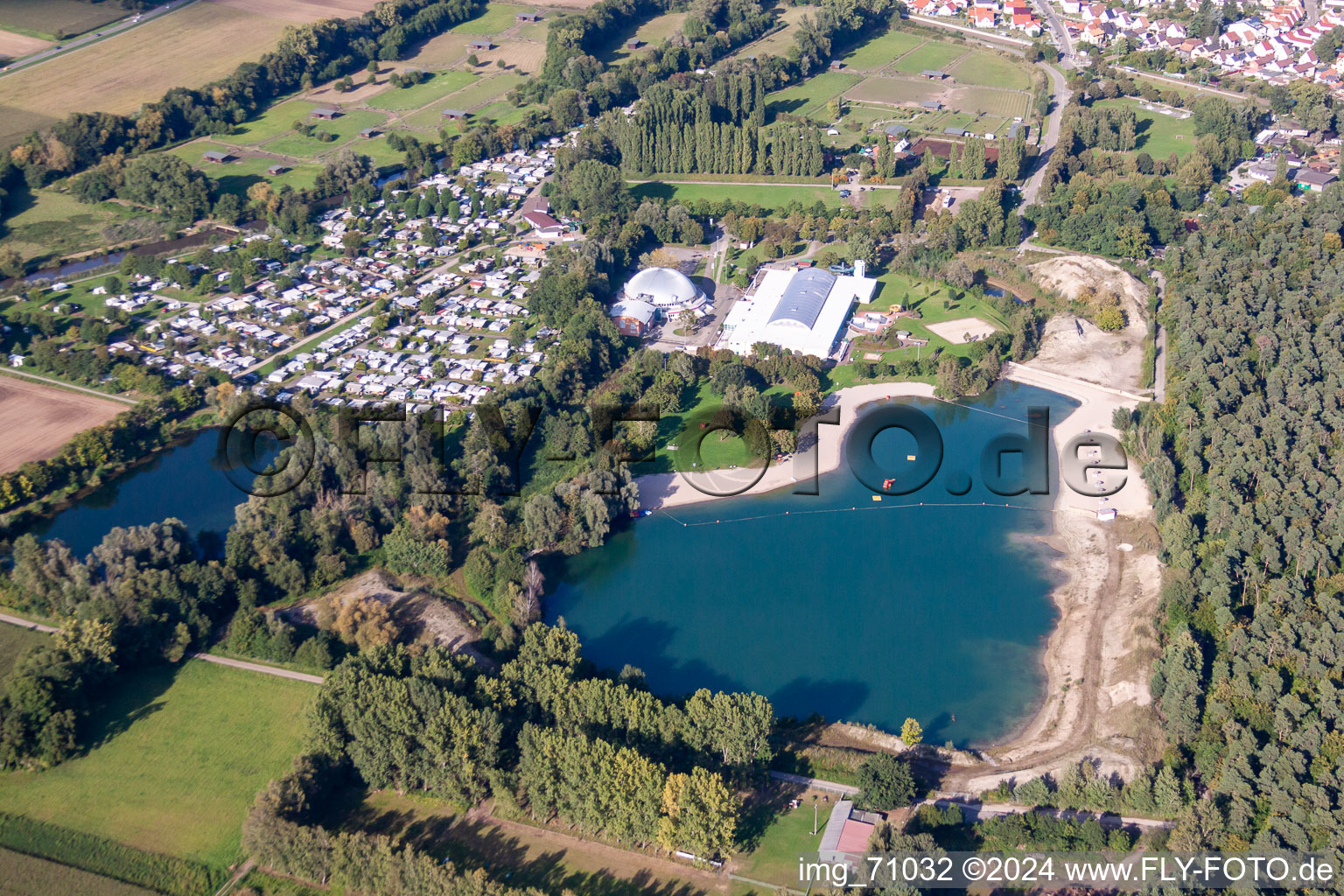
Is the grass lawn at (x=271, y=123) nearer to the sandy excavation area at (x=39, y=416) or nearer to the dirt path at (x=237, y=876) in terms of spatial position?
the sandy excavation area at (x=39, y=416)

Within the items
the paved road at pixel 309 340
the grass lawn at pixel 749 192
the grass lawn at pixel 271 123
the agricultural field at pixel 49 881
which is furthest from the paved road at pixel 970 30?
the agricultural field at pixel 49 881

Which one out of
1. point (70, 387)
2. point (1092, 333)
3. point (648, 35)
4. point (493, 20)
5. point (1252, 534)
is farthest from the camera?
point (493, 20)

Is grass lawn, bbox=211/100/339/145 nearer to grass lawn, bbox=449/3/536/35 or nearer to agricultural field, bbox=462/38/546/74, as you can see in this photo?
agricultural field, bbox=462/38/546/74

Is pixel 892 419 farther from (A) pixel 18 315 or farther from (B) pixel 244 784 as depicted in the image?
(A) pixel 18 315

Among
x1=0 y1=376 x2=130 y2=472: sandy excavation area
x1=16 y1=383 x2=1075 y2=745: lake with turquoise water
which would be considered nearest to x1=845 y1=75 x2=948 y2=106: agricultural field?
x1=16 y1=383 x2=1075 y2=745: lake with turquoise water

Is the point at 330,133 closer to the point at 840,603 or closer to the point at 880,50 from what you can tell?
the point at 880,50

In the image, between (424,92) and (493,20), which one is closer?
(424,92)

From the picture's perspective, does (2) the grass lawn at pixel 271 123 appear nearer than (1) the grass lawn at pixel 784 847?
No

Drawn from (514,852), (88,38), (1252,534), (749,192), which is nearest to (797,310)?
(749,192)
